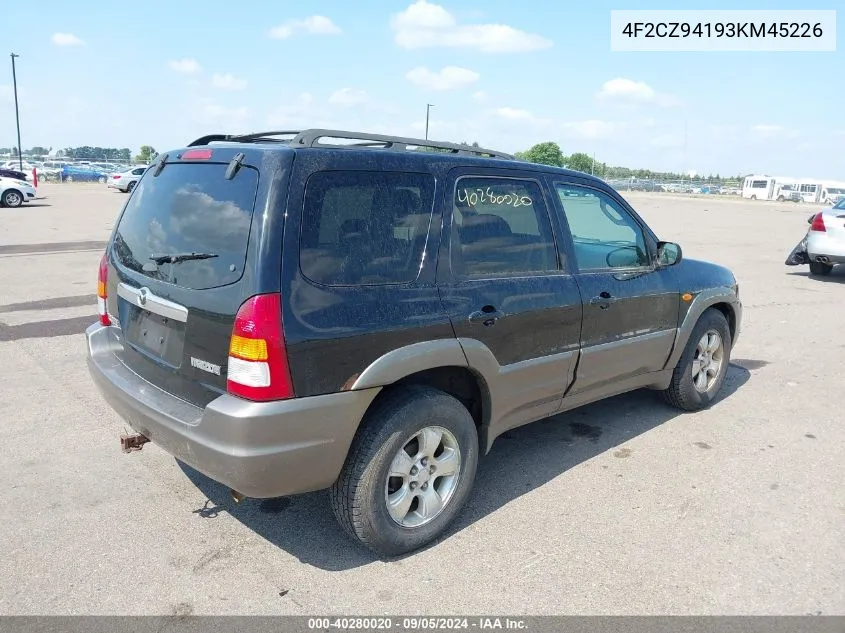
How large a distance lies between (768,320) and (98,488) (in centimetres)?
790

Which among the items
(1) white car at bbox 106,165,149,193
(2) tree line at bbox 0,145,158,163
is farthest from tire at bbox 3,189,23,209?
(2) tree line at bbox 0,145,158,163

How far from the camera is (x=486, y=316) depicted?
3336 millimetres

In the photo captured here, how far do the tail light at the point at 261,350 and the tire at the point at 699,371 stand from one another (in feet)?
10.9

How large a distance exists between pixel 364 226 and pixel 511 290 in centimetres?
93

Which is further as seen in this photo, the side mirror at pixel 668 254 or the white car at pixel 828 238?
the white car at pixel 828 238

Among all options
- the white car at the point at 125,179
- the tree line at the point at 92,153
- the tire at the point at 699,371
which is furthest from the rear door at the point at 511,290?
the tree line at the point at 92,153

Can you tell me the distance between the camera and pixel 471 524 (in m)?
3.46

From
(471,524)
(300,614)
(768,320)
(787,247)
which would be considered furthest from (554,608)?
(787,247)

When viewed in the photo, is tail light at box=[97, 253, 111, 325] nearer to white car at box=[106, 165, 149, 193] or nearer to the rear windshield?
the rear windshield

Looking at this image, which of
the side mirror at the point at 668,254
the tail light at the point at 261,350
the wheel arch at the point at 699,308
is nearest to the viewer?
the tail light at the point at 261,350

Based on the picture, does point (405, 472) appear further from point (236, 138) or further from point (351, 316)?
point (236, 138)

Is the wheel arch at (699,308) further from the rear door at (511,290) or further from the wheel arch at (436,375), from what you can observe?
the wheel arch at (436,375)

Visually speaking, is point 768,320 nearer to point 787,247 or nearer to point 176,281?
point 176,281

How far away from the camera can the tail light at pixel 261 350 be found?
2.63 meters
